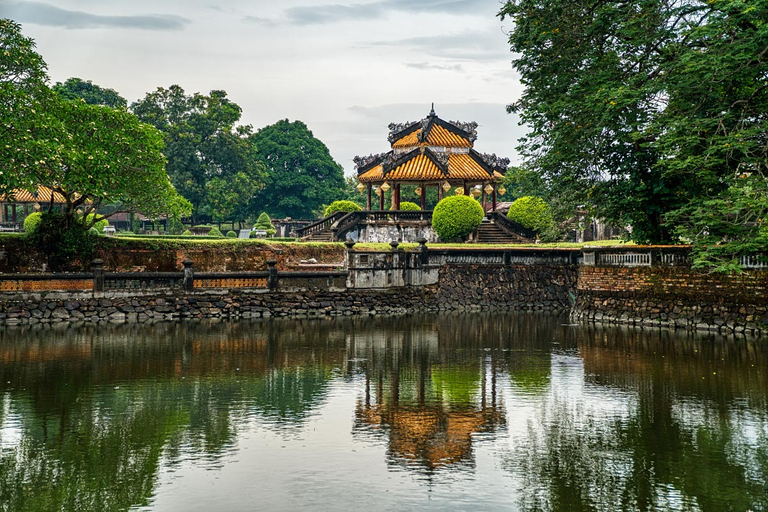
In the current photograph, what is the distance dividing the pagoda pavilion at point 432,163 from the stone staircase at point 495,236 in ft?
9.79

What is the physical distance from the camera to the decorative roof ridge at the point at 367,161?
173 ft

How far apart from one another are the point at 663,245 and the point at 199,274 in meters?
16.5

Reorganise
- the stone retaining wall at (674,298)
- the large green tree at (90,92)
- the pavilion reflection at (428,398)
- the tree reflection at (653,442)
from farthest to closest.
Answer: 1. the large green tree at (90,92)
2. the stone retaining wall at (674,298)
3. the pavilion reflection at (428,398)
4. the tree reflection at (653,442)

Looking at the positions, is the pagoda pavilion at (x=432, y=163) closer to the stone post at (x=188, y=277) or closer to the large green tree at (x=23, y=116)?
the stone post at (x=188, y=277)

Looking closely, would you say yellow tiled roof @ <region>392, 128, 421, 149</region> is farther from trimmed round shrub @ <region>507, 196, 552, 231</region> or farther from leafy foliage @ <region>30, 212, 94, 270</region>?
leafy foliage @ <region>30, 212, 94, 270</region>

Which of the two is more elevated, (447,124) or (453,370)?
(447,124)

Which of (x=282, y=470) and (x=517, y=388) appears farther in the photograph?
(x=517, y=388)

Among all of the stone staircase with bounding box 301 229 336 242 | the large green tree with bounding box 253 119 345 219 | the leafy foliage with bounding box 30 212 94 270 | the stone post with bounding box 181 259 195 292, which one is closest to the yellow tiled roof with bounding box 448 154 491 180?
the stone staircase with bounding box 301 229 336 242

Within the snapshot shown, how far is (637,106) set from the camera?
29391 millimetres

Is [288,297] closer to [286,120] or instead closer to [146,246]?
[146,246]

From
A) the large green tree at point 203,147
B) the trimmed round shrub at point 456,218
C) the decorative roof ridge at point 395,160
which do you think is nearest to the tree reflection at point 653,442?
the trimmed round shrub at point 456,218

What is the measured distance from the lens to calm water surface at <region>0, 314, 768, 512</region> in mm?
10820

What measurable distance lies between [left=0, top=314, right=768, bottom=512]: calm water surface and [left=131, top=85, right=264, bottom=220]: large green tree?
42.9m

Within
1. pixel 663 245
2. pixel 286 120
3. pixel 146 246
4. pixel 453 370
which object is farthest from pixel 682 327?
pixel 286 120
